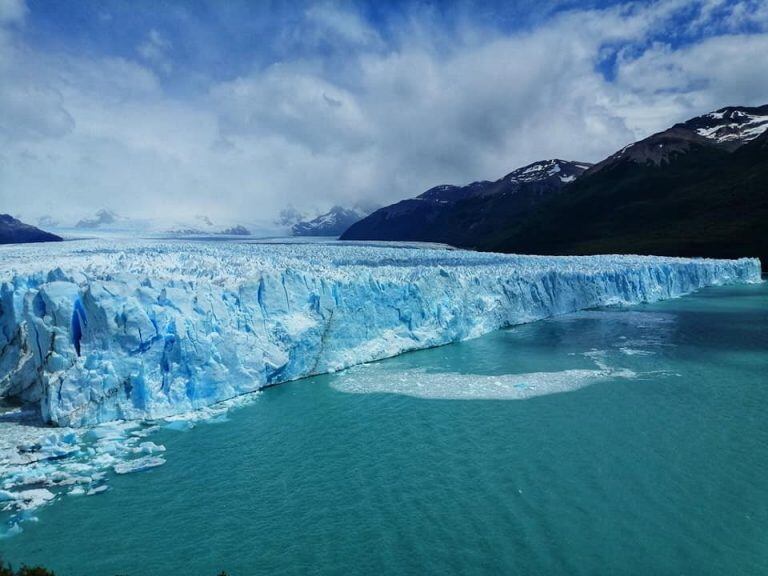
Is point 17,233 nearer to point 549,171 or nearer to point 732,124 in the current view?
point 549,171

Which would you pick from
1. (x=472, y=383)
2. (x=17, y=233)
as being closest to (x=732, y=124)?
(x=472, y=383)

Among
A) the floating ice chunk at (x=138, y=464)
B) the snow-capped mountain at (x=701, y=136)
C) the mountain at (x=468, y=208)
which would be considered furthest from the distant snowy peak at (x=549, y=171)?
the floating ice chunk at (x=138, y=464)

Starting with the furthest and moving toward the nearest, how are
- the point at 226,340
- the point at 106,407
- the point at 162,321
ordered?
1. the point at 226,340
2. the point at 162,321
3. the point at 106,407

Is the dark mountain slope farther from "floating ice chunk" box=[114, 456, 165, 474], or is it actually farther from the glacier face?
"floating ice chunk" box=[114, 456, 165, 474]

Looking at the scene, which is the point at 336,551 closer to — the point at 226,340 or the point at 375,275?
the point at 226,340

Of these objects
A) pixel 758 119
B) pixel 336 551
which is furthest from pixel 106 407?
pixel 758 119

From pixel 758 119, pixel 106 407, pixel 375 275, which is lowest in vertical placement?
pixel 106 407

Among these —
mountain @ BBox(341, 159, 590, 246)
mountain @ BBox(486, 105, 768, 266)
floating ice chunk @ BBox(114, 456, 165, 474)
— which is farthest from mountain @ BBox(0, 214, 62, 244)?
floating ice chunk @ BBox(114, 456, 165, 474)

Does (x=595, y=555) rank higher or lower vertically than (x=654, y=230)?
lower
